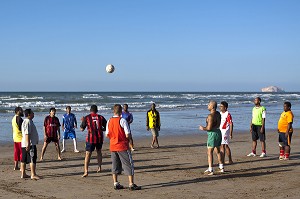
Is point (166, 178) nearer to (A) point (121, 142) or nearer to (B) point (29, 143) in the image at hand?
(A) point (121, 142)

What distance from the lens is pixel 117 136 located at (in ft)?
29.3

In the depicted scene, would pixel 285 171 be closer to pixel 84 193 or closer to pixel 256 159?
pixel 256 159

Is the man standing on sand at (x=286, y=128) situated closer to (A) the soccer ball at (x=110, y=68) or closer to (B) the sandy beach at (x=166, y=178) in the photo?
(B) the sandy beach at (x=166, y=178)

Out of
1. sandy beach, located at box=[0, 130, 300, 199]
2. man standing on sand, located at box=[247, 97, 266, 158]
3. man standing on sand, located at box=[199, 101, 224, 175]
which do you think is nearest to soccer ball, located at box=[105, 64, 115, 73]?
sandy beach, located at box=[0, 130, 300, 199]

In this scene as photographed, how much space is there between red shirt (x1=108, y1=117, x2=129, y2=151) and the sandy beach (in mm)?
845

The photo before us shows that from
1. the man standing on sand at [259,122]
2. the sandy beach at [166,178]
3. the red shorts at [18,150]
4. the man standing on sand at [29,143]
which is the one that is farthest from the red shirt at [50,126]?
the man standing on sand at [259,122]

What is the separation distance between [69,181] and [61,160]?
3.12 metres

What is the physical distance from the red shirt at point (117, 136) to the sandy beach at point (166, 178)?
845mm

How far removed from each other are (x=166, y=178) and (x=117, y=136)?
1885 mm

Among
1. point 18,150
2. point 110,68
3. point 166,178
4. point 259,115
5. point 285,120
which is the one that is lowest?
point 166,178

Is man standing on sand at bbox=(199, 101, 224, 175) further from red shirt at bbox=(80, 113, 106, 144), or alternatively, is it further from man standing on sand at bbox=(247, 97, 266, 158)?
man standing on sand at bbox=(247, 97, 266, 158)

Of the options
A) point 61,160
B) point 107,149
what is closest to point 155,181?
point 61,160

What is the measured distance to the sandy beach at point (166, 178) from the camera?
28.5 feet

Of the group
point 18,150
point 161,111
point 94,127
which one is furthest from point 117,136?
point 161,111
